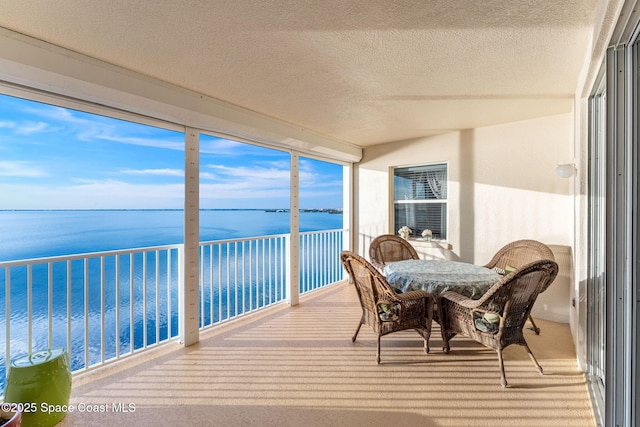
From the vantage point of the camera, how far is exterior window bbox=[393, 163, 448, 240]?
4.48m

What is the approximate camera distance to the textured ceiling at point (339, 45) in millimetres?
1543

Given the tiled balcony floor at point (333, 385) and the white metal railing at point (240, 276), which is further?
the white metal railing at point (240, 276)

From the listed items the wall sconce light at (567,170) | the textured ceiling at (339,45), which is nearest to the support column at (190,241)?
the textured ceiling at (339,45)

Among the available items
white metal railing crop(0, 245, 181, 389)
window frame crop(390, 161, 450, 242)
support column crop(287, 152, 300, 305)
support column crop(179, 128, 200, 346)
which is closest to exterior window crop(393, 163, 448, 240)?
window frame crop(390, 161, 450, 242)

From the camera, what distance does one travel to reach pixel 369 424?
5.84 feet

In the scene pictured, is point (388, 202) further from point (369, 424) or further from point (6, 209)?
point (6, 209)

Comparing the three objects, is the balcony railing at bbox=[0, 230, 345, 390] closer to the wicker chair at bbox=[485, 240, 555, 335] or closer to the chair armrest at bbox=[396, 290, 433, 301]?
the chair armrest at bbox=[396, 290, 433, 301]

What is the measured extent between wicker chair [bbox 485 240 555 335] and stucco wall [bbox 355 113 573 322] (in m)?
0.38

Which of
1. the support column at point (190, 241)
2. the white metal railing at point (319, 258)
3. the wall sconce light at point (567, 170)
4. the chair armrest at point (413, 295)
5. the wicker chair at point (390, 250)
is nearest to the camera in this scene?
the chair armrest at point (413, 295)

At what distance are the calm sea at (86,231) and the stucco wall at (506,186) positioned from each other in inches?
103

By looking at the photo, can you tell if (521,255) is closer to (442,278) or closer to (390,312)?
(442,278)

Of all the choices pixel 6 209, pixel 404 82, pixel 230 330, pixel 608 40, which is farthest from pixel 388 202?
pixel 6 209

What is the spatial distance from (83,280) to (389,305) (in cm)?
275

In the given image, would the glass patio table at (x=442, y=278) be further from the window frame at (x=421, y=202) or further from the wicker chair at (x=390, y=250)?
the window frame at (x=421, y=202)
